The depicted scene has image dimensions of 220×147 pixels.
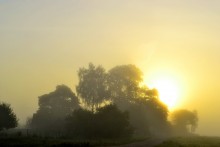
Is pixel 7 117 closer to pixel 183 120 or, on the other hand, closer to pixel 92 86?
pixel 92 86

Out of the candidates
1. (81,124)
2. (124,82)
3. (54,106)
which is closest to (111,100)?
(124,82)

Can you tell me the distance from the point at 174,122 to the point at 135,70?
44108 mm

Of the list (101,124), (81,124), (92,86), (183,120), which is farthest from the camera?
(183,120)

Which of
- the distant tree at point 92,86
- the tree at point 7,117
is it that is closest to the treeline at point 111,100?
the distant tree at point 92,86

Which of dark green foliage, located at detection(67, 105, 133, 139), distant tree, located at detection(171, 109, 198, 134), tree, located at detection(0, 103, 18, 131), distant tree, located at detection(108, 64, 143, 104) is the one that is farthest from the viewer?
distant tree, located at detection(171, 109, 198, 134)

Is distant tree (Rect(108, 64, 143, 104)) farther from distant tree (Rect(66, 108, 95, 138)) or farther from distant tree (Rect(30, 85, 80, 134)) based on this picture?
distant tree (Rect(66, 108, 95, 138))

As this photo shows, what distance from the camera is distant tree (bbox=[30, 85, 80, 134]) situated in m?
136

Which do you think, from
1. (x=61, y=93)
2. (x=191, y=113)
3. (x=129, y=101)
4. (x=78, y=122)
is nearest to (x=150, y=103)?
(x=129, y=101)

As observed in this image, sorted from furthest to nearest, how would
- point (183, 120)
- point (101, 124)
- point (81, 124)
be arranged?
point (183, 120)
point (81, 124)
point (101, 124)

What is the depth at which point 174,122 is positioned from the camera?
178 m

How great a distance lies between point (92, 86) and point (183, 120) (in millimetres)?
60947

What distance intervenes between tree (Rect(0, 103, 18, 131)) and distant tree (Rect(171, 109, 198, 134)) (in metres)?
83.6

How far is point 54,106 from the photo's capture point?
145625mm

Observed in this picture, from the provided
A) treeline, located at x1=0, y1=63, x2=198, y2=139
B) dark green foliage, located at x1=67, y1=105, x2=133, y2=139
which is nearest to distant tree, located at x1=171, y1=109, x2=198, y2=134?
treeline, located at x1=0, y1=63, x2=198, y2=139
